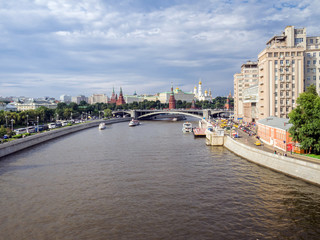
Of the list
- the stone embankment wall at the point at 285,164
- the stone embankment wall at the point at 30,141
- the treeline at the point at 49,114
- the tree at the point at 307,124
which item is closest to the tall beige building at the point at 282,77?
the stone embankment wall at the point at 285,164

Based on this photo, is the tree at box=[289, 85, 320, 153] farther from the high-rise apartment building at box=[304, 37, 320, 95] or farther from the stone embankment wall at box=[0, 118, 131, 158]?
the stone embankment wall at box=[0, 118, 131, 158]

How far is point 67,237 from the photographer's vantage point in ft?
53.9

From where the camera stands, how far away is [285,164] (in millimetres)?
28406

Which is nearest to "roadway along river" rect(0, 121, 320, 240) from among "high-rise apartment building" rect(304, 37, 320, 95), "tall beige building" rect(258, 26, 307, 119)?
"tall beige building" rect(258, 26, 307, 119)

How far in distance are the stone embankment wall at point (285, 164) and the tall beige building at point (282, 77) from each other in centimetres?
1875

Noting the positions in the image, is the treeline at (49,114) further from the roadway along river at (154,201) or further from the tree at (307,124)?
the tree at (307,124)

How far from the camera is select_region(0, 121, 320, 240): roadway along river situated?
17250mm

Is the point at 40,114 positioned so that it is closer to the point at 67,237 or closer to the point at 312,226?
the point at 67,237

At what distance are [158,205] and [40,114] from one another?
8861 centimetres

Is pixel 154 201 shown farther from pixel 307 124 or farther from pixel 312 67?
pixel 312 67

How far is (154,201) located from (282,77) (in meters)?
41.2

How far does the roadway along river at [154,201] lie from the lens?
1725 cm

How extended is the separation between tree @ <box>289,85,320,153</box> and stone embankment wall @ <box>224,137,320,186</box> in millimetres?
2853

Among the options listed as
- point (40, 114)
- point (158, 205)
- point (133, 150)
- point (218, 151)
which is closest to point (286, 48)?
point (218, 151)
